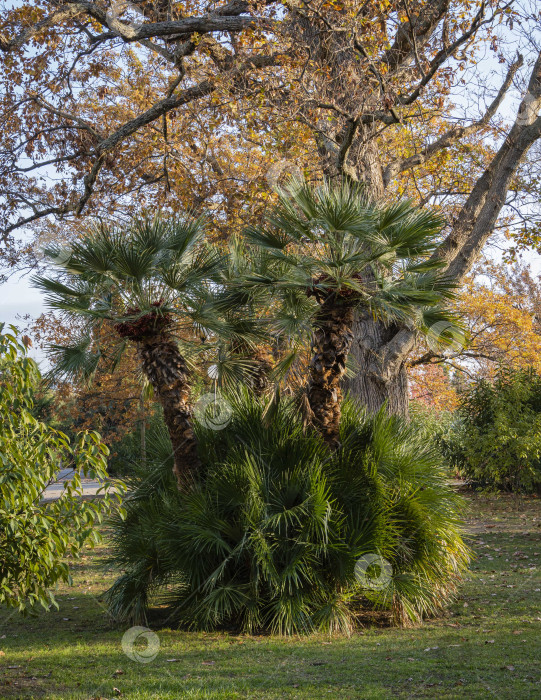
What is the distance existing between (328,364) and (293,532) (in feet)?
6.62

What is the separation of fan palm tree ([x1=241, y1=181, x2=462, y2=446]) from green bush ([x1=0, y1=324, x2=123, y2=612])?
332cm

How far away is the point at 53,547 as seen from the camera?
16.3 ft

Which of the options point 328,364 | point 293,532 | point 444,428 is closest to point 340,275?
point 328,364

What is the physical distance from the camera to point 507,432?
1667 centimetres

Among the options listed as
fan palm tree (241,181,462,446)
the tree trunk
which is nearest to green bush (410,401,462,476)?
fan palm tree (241,181,462,446)

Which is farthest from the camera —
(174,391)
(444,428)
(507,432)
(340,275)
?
(444,428)

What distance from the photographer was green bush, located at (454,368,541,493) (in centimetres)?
1669

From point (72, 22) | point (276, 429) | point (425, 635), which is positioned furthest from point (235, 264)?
point (72, 22)

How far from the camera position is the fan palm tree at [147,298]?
812 cm
